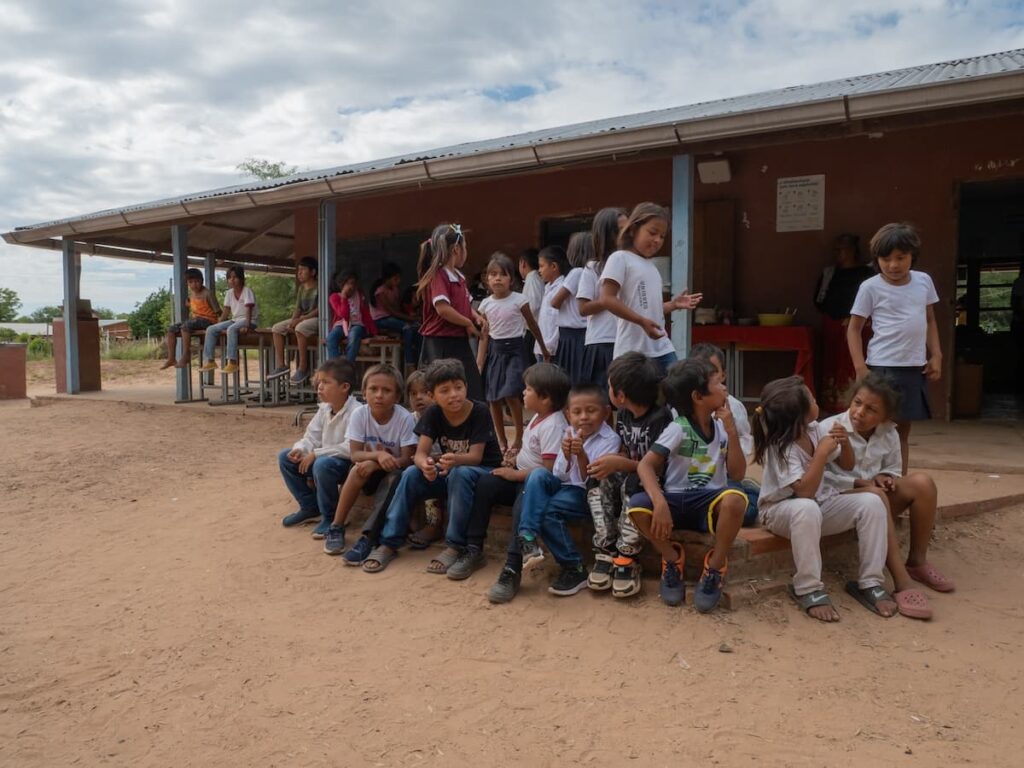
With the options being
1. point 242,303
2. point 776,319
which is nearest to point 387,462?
point 776,319

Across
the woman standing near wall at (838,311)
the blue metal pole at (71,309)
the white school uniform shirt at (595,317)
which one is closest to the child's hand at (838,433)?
the white school uniform shirt at (595,317)

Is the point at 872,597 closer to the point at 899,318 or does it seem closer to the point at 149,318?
the point at 899,318

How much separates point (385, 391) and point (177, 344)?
6.22 m

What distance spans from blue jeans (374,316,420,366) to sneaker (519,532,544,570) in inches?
155

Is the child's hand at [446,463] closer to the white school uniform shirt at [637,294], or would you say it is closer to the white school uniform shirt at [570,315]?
the white school uniform shirt at [637,294]

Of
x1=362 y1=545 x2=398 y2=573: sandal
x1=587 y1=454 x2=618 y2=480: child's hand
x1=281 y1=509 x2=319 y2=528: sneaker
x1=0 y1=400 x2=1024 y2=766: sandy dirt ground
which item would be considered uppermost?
x1=587 y1=454 x2=618 y2=480: child's hand

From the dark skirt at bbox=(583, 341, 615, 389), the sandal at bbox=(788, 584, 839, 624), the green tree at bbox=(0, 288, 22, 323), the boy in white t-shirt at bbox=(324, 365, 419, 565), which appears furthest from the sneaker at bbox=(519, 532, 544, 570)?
the green tree at bbox=(0, 288, 22, 323)

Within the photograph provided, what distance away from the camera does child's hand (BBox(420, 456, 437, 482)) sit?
3.46 meters

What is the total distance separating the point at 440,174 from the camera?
19.9ft

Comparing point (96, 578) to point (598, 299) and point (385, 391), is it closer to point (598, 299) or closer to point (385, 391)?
point (385, 391)

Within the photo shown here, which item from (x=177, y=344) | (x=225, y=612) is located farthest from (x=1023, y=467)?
(x=177, y=344)

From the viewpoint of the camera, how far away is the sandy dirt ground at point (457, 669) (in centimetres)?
215

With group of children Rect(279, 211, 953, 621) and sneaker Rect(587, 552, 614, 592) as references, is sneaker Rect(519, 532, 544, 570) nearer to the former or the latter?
group of children Rect(279, 211, 953, 621)

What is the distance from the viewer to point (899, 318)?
141 inches
